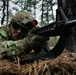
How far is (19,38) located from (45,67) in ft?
3.11

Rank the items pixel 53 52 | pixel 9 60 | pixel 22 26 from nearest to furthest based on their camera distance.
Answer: pixel 53 52 < pixel 9 60 < pixel 22 26

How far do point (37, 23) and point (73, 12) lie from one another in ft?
2.41

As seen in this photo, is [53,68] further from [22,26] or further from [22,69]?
[22,26]

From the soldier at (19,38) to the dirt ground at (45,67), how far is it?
243 millimetres

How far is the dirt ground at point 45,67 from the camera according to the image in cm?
281

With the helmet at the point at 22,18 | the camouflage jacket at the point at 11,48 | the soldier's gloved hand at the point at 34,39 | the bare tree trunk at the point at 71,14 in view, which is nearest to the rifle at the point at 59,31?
the soldier's gloved hand at the point at 34,39

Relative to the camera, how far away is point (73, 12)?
3.71 meters

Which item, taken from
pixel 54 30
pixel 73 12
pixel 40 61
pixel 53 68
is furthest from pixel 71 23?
pixel 73 12

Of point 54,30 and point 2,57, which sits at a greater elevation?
point 54,30

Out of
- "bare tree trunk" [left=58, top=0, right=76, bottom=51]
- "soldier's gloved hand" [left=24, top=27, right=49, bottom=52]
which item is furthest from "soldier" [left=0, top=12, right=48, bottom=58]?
"bare tree trunk" [left=58, top=0, right=76, bottom=51]

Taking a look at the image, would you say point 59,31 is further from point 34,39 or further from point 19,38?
point 19,38

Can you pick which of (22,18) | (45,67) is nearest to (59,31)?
(45,67)

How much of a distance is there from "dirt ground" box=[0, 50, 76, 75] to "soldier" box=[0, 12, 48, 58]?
0.80ft

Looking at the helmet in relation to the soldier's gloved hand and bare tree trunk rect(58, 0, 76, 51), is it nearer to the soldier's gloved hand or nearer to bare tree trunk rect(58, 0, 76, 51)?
the soldier's gloved hand
